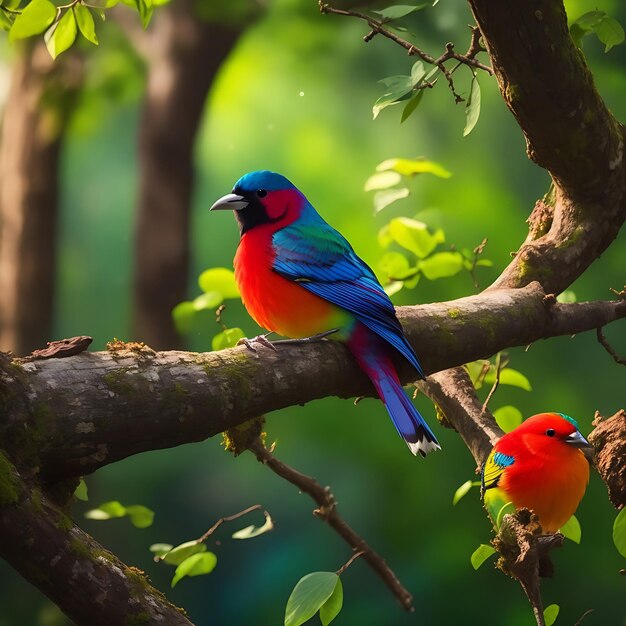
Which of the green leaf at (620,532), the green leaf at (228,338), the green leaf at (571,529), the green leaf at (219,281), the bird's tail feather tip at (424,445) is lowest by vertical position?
the green leaf at (571,529)

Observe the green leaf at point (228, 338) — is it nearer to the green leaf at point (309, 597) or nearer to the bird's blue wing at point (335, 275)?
the bird's blue wing at point (335, 275)

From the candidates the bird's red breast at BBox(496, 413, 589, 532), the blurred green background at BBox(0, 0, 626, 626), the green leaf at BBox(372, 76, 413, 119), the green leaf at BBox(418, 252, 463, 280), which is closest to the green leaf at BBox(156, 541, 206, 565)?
the bird's red breast at BBox(496, 413, 589, 532)

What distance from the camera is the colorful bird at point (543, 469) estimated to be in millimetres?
1724

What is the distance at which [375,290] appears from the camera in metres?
1.61

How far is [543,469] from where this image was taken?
1.72m

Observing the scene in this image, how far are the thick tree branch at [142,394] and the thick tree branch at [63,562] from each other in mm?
57

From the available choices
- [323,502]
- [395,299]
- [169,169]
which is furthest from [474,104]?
[169,169]

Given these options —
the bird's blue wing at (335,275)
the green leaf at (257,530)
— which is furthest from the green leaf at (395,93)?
the green leaf at (257,530)

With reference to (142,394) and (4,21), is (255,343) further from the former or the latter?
(4,21)

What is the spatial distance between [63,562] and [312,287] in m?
0.74

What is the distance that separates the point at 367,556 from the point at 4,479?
1224mm

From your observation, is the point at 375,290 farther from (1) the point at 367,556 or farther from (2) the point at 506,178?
(2) the point at 506,178

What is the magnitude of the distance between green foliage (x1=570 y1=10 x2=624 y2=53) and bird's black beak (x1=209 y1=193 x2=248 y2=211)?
2.41ft

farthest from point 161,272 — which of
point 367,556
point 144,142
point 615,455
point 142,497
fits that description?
point 615,455
